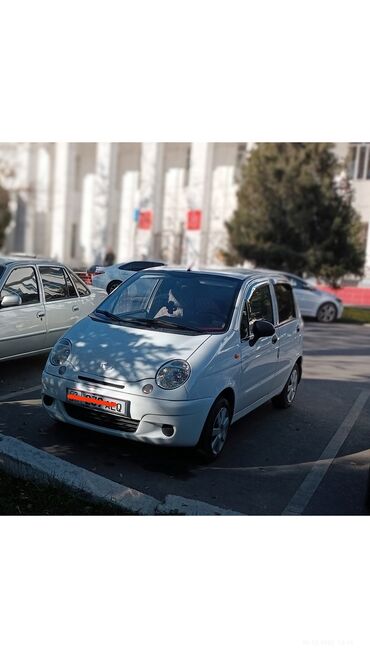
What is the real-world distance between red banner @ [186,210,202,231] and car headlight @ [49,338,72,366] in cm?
2122

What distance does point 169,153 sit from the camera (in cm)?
2864

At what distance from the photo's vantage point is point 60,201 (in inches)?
1221

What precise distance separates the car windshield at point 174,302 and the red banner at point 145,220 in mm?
22175

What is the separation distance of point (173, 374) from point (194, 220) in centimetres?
2200

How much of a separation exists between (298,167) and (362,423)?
45.0 ft

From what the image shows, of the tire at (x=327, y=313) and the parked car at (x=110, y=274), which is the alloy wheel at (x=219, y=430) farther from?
the tire at (x=327, y=313)

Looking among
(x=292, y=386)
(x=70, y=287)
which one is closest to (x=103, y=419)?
(x=292, y=386)

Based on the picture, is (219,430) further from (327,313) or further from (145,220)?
(145,220)

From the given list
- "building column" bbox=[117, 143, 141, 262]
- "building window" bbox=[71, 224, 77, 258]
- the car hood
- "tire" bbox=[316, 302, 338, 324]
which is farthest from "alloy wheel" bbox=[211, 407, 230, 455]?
"building window" bbox=[71, 224, 77, 258]

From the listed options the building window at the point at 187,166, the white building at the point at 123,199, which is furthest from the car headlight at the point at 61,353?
the building window at the point at 187,166

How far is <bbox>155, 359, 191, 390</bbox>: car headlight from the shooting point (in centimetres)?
493

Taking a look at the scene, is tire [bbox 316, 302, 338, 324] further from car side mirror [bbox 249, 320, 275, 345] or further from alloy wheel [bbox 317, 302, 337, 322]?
car side mirror [bbox 249, 320, 275, 345]
